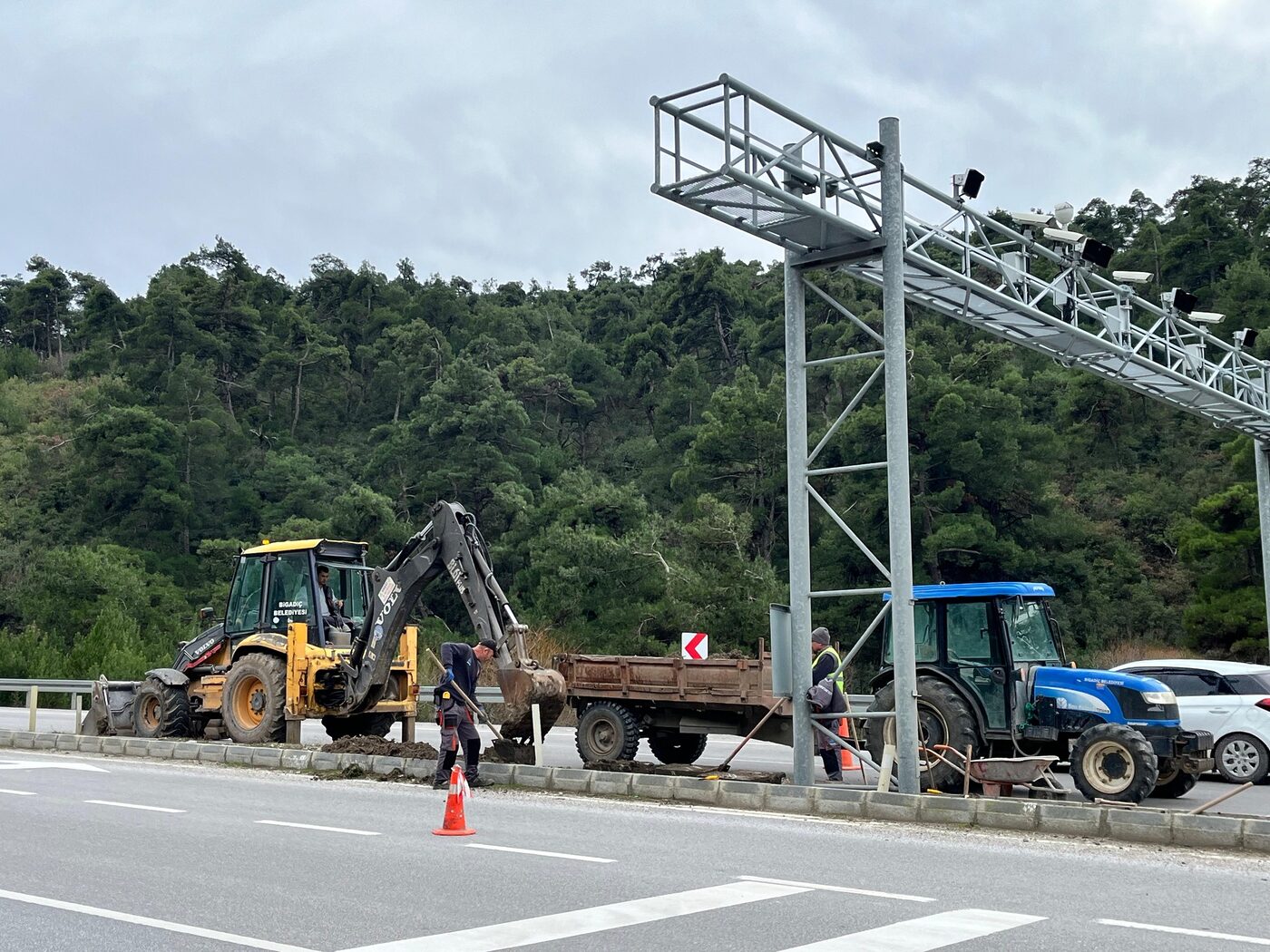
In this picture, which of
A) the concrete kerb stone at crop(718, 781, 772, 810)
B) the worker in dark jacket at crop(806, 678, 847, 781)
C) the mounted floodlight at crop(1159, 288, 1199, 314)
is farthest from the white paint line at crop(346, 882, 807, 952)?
the mounted floodlight at crop(1159, 288, 1199, 314)

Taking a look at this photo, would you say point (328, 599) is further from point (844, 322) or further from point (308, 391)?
point (308, 391)

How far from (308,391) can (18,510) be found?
2020 centimetres

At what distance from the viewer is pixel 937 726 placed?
15.1 m

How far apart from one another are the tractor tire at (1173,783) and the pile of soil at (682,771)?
13.9 ft

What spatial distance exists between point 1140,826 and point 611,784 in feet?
17.9

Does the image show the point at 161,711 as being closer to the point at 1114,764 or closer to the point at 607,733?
the point at 607,733

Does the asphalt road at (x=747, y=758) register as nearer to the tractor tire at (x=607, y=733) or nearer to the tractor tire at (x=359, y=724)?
the tractor tire at (x=607, y=733)

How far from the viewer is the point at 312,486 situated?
72.2 metres

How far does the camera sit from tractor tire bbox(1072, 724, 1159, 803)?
13.3 metres

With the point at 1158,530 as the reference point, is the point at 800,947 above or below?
below

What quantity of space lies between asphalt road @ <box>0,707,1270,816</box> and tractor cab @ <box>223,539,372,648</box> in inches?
103

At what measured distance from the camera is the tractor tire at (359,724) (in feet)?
67.2

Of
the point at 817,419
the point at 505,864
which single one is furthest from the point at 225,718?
the point at 817,419

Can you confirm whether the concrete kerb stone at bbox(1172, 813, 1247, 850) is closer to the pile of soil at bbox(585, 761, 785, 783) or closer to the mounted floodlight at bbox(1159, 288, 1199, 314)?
the pile of soil at bbox(585, 761, 785, 783)
